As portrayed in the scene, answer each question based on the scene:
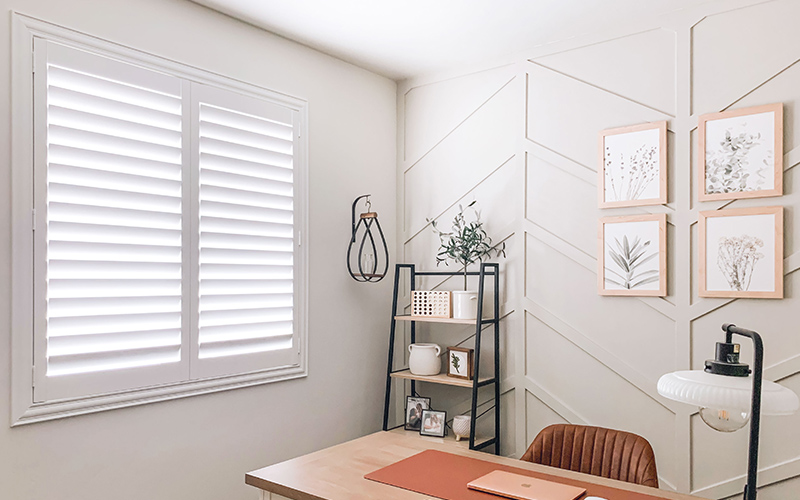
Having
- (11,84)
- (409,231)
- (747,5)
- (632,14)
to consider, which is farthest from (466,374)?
(11,84)

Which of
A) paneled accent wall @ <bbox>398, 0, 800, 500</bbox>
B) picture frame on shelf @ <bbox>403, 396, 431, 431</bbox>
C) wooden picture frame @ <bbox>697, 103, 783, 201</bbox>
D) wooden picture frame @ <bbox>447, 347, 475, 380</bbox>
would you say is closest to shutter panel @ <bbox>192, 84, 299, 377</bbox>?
picture frame on shelf @ <bbox>403, 396, 431, 431</bbox>

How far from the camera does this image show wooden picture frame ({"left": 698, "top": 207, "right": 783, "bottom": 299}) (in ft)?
8.22

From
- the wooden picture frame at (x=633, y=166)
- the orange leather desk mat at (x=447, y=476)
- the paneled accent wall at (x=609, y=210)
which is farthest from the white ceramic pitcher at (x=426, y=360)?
the wooden picture frame at (x=633, y=166)

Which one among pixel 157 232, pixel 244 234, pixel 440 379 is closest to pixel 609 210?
pixel 440 379

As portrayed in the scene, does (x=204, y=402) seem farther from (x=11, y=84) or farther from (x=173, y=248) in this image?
(x=11, y=84)

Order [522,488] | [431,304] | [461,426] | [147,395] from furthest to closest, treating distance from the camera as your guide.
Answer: [431,304]
[461,426]
[147,395]
[522,488]

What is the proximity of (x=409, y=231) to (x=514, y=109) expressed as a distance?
993 mm

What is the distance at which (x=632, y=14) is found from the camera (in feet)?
9.29

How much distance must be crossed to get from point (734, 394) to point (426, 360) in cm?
221

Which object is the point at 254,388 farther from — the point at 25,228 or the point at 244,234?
the point at 25,228

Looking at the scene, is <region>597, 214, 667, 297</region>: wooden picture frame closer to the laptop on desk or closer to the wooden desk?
the wooden desk

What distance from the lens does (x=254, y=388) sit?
2959 mm

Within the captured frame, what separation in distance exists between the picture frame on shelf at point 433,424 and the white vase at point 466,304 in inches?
21.8

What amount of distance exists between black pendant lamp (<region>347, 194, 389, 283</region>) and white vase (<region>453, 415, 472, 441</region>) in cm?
91
